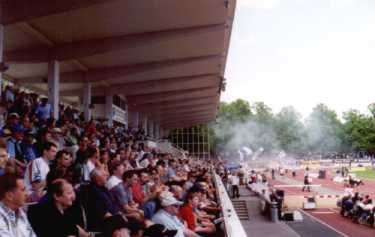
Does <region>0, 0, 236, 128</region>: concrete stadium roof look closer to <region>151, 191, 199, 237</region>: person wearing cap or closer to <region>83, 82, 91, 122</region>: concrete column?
<region>83, 82, 91, 122</region>: concrete column

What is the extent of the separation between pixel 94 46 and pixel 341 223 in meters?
16.0

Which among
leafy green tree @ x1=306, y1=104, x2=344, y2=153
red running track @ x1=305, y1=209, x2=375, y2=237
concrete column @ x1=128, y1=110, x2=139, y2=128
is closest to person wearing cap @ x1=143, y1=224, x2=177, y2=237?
red running track @ x1=305, y1=209, x2=375, y2=237

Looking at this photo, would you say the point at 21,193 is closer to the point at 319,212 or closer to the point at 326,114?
the point at 319,212

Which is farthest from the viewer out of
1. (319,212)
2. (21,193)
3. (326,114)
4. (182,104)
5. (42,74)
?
(326,114)

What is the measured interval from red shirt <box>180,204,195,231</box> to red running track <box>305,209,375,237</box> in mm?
17535

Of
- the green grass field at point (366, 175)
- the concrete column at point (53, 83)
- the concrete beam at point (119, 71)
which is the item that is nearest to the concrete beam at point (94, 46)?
the concrete column at point (53, 83)

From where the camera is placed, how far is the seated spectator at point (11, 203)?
337cm

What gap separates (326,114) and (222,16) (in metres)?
112

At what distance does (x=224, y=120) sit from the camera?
10688cm

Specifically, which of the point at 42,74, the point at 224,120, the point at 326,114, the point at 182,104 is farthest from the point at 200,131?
the point at 326,114

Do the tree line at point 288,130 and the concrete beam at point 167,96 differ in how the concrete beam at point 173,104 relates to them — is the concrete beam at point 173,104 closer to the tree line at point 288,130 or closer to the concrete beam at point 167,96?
the concrete beam at point 167,96

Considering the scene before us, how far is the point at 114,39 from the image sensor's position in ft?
57.5

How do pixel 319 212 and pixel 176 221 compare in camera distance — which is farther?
pixel 319 212

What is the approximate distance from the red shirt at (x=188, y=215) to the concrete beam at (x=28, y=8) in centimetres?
635
